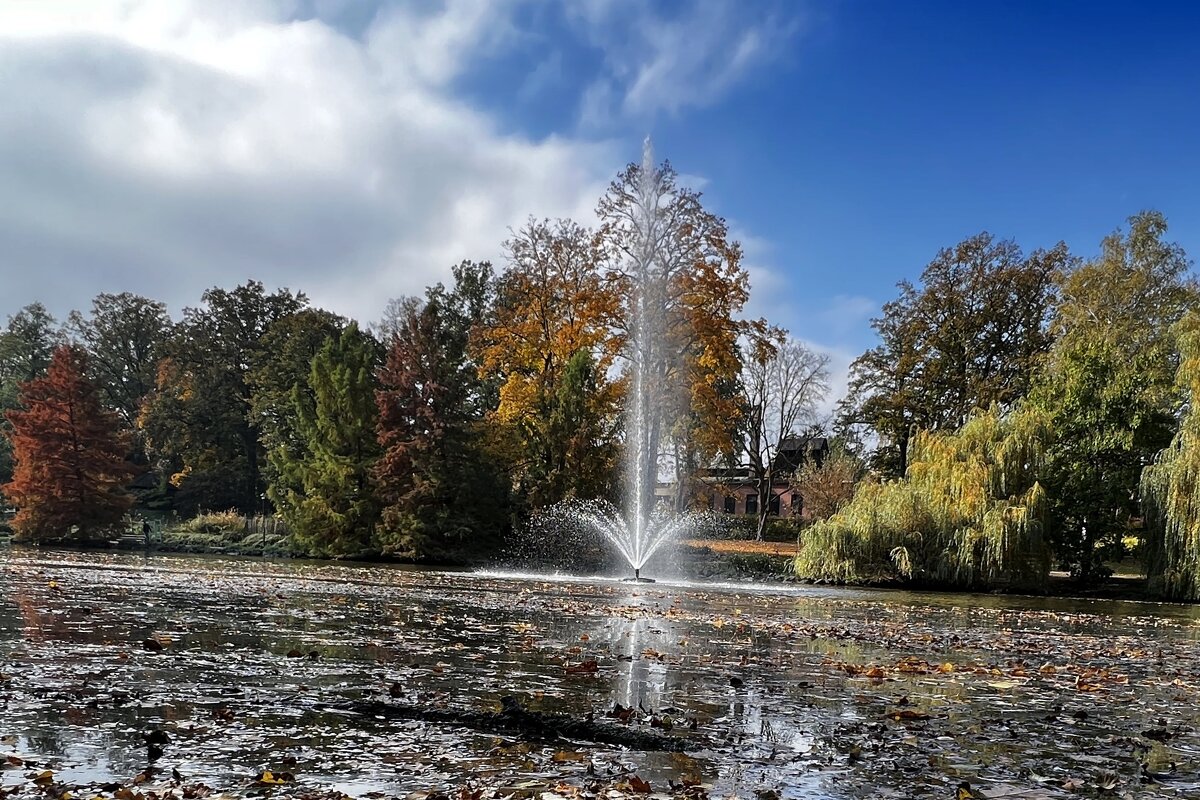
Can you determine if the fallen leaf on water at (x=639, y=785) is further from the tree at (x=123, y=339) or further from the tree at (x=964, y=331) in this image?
the tree at (x=123, y=339)

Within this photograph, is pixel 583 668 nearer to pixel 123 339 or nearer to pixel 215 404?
pixel 215 404

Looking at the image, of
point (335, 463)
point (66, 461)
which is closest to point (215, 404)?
point (66, 461)

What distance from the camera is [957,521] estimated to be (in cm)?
2755

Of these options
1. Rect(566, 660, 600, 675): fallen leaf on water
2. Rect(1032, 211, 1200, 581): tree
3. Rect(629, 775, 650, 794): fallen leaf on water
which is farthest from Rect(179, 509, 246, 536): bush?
Rect(629, 775, 650, 794): fallen leaf on water

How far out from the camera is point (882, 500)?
28922 millimetres

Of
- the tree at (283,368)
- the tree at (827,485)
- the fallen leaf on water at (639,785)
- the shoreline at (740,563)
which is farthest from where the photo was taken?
the tree at (283,368)

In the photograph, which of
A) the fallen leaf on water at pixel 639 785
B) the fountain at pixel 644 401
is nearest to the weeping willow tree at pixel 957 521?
the fountain at pixel 644 401

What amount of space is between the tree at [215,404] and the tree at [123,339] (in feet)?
19.9

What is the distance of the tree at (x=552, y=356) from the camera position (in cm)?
3538

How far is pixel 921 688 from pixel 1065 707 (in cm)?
115

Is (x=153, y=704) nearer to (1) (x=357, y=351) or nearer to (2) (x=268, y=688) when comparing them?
(2) (x=268, y=688)

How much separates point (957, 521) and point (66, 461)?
33.5 metres

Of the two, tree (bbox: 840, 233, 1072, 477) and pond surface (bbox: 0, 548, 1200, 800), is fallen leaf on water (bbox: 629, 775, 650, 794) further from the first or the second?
tree (bbox: 840, 233, 1072, 477)

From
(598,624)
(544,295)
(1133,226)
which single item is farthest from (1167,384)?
A: (598,624)
